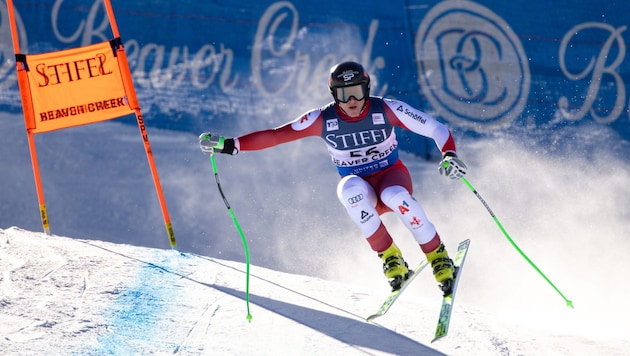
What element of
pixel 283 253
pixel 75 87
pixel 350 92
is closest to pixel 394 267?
pixel 350 92

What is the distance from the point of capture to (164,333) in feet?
18.6

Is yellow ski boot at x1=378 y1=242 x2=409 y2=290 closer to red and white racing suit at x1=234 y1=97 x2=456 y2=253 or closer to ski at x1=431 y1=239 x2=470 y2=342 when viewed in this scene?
red and white racing suit at x1=234 y1=97 x2=456 y2=253

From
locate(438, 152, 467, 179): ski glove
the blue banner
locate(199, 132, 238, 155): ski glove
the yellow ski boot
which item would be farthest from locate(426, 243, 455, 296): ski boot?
the blue banner

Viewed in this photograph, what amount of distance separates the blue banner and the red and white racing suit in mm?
3335

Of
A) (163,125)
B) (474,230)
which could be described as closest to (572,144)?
(474,230)

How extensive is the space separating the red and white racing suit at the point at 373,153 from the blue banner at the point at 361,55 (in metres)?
3.33

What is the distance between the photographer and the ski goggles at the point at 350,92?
5871mm

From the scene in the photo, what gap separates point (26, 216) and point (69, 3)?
8.57 ft

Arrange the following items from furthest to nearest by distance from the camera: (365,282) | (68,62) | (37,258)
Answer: (365,282), (68,62), (37,258)

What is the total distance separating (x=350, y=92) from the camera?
5883mm

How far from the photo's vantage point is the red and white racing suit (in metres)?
5.82

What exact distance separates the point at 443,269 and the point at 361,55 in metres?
4.28

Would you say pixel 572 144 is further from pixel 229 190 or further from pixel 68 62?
pixel 68 62

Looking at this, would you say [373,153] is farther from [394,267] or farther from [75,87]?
[75,87]
